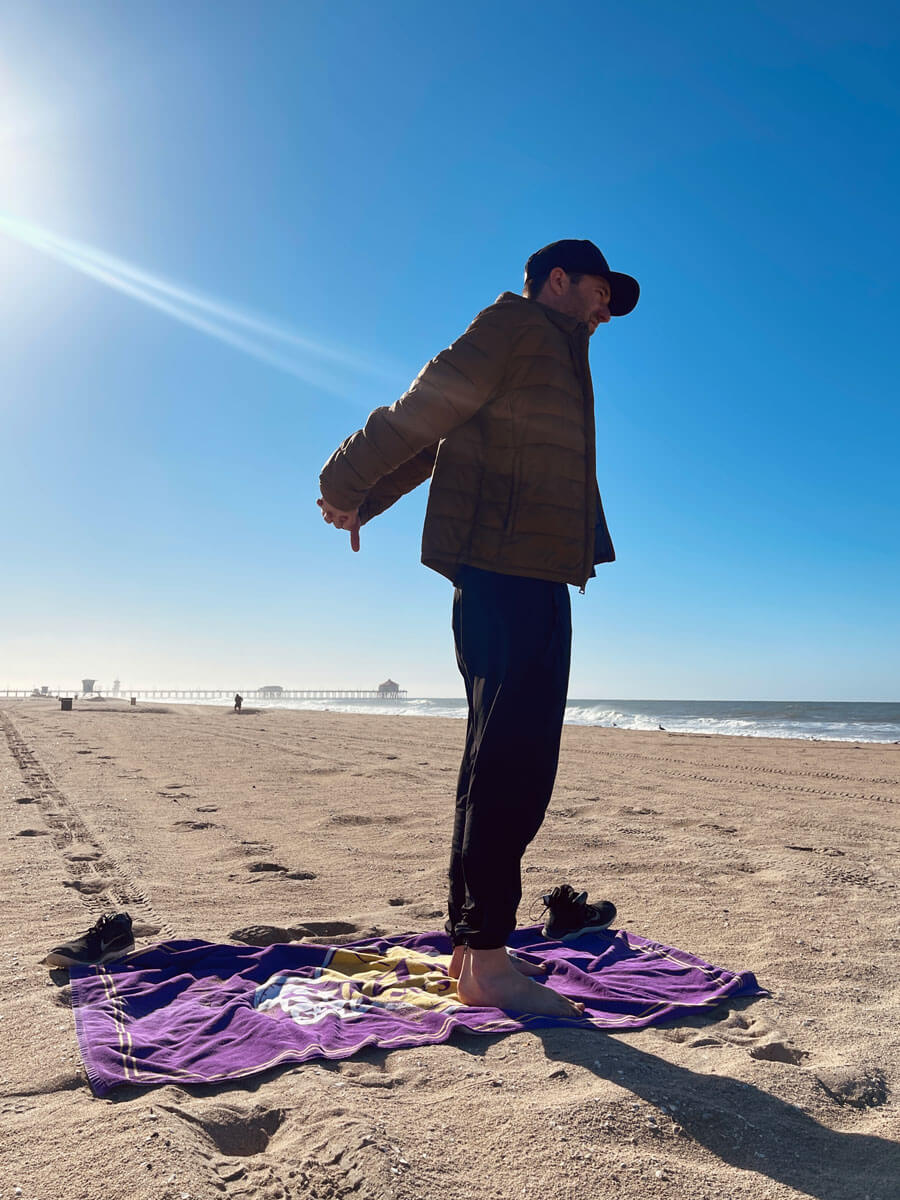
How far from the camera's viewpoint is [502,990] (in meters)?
2.02

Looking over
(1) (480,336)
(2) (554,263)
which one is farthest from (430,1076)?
(2) (554,263)

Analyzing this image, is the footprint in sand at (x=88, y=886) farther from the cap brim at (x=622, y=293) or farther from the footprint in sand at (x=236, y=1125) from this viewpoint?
the cap brim at (x=622, y=293)

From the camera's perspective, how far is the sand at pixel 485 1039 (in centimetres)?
124

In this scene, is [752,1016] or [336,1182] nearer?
[336,1182]

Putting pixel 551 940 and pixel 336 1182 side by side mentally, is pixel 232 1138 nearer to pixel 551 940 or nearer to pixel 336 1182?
pixel 336 1182

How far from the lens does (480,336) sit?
2.17 meters

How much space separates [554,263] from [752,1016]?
2221mm

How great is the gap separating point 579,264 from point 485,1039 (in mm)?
2169

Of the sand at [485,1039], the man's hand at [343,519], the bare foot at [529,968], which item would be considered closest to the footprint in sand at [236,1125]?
the sand at [485,1039]

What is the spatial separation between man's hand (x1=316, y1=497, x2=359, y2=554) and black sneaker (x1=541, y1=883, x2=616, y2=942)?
1.51 m

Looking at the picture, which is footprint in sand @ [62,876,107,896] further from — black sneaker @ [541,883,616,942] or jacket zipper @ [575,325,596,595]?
jacket zipper @ [575,325,596,595]

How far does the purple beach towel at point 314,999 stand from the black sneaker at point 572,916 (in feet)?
0.14

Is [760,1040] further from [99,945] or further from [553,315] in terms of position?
[553,315]

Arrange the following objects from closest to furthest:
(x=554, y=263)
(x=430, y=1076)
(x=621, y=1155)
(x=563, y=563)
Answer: (x=621, y=1155), (x=430, y=1076), (x=563, y=563), (x=554, y=263)
